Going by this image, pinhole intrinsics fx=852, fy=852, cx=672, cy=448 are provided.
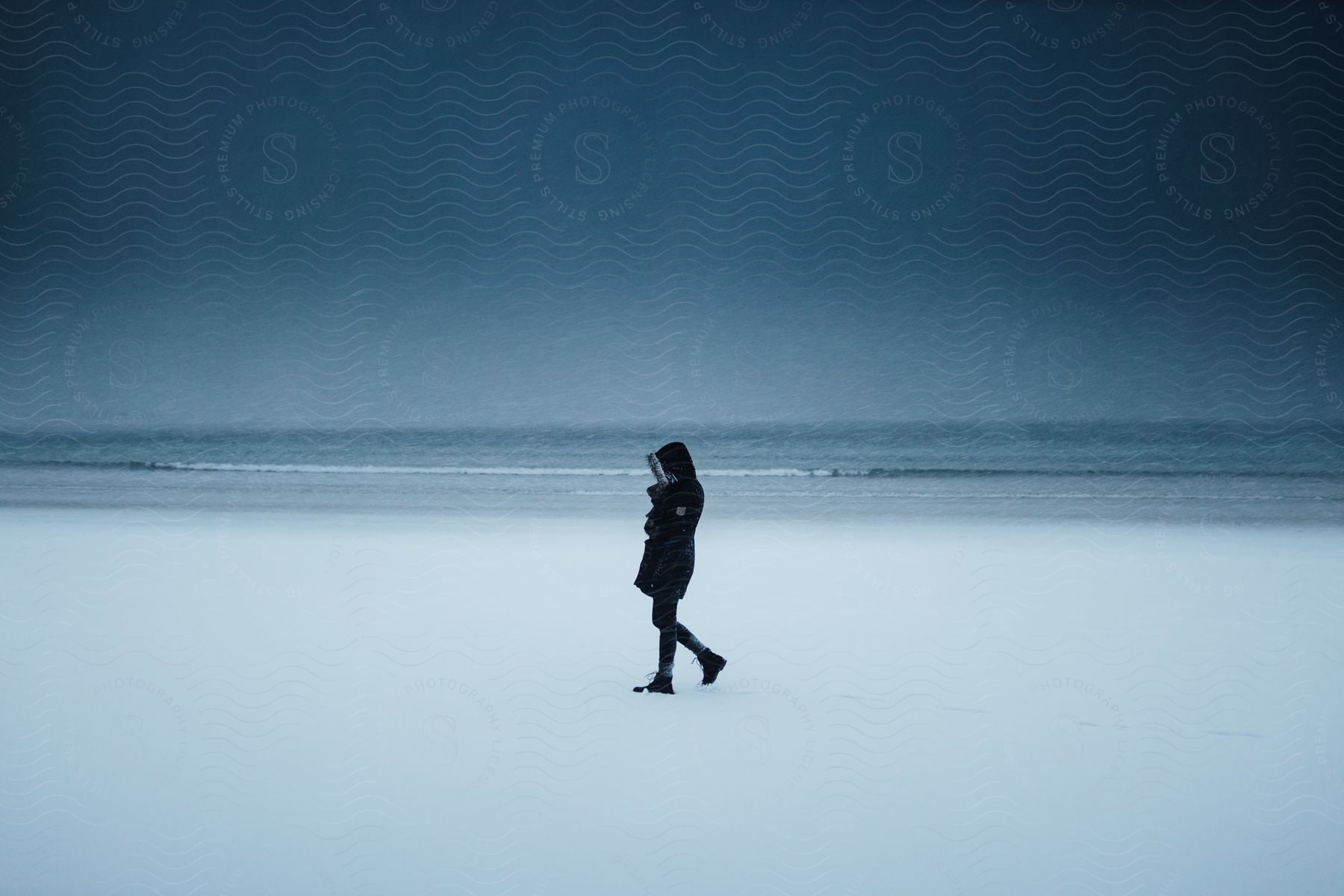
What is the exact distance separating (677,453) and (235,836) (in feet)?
7.24

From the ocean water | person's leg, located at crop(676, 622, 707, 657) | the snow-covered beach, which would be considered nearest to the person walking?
person's leg, located at crop(676, 622, 707, 657)

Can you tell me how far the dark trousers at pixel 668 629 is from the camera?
3.95 m

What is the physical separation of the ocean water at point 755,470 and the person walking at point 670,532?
18.2ft

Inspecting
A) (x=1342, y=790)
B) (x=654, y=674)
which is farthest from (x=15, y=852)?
(x=1342, y=790)

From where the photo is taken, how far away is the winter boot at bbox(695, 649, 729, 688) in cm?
414

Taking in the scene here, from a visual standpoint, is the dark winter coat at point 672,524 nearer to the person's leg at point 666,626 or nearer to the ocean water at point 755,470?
the person's leg at point 666,626

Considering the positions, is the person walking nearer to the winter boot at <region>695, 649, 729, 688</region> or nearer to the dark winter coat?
the dark winter coat

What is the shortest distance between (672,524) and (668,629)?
1.73 ft

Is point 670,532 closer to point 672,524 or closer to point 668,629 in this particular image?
point 672,524

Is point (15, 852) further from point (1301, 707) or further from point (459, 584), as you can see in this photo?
point (1301, 707)

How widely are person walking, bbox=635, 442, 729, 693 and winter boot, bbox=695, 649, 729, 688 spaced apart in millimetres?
228

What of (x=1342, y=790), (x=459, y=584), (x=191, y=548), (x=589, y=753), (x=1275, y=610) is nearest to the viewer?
(x=1342, y=790)

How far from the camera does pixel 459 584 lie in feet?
19.3

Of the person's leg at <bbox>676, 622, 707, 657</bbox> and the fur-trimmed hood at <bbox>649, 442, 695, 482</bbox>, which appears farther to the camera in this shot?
the person's leg at <bbox>676, 622, 707, 657</bbox>
